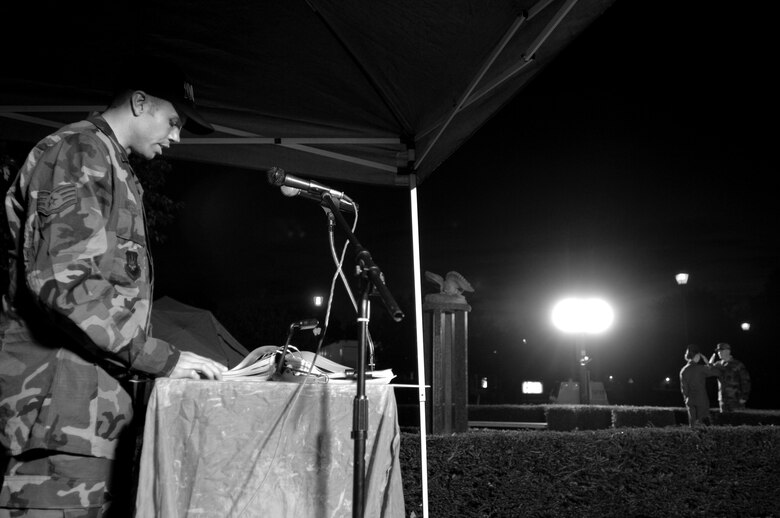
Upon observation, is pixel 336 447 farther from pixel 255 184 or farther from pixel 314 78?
pixel 255 184

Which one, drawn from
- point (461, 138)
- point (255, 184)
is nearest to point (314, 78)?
point (461, 138)

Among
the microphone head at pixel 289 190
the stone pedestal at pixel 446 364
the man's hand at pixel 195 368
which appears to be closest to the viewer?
the man's hand at pixel 195 368

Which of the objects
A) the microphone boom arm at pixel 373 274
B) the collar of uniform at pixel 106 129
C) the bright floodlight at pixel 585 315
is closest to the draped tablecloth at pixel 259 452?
the microphone boom arm at pixel 373 274

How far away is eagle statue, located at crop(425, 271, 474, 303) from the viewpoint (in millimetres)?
9211

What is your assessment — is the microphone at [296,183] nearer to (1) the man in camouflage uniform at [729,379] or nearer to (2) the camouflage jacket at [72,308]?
(2) the camouflage jacket at [72,308]

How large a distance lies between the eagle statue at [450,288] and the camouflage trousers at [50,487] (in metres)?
7.35

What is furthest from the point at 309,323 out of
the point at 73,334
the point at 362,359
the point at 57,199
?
the point at 57,199

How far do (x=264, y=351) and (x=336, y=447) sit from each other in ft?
2.09

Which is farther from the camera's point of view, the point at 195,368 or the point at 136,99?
the point at 136,99

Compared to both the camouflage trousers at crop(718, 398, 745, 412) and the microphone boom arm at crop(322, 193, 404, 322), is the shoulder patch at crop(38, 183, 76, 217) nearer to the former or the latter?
the microphone boom arm at crop(322, 193, 404, 322)

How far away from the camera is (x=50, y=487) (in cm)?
189

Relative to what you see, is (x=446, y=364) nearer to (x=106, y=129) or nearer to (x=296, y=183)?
(x=296, y=183)

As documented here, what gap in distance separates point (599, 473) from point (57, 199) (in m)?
6.93

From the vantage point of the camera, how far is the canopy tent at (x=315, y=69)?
3.60m
